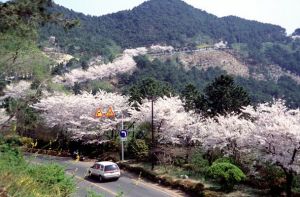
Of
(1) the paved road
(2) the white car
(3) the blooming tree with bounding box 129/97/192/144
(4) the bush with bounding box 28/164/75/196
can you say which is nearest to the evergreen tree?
(3) the blooming tree with bounding box 129/97/192/144

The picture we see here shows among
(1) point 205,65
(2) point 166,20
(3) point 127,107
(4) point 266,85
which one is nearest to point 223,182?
(3) point 127,107

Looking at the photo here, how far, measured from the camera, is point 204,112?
150 ft

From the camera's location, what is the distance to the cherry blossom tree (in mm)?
26609

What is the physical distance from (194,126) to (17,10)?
19.8m

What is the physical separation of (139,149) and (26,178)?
1255 inches

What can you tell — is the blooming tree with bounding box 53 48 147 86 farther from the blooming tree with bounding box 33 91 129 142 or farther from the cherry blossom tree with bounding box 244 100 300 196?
the cherry blossom tree with bounding box 244 100 300 196

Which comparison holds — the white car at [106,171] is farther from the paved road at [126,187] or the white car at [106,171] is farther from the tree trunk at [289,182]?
the tree trunk at [289,182]

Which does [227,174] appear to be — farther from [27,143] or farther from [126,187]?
[27,143]

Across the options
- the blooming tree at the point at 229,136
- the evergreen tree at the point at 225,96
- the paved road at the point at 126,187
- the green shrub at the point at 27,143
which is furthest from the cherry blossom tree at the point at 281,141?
the green shrub at the point at 27,143

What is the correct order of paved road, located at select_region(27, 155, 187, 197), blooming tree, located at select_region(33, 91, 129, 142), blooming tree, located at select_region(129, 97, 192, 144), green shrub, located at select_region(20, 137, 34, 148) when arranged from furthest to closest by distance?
blooming tree, located at select_region(33, 91, 129, 142) → blooming tree, located at select_region(129, 97, 192, 144) → paved road, located at select_region(27, 155, 187, 197) → green shrub, located at select_region(20, 137, 34, 148)

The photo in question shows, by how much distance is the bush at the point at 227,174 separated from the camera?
2889 cm

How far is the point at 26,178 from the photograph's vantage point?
26.3ft

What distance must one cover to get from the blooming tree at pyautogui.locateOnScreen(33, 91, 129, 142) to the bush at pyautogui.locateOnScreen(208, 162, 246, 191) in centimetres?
1645

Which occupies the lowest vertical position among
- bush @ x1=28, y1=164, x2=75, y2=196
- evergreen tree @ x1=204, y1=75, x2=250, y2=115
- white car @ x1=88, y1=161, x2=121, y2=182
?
white car @ x1=88, y1=161, x2=121, y2=182
